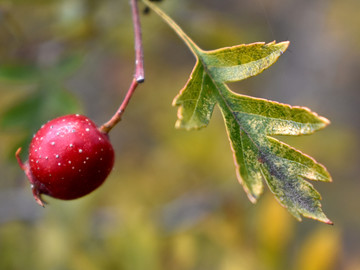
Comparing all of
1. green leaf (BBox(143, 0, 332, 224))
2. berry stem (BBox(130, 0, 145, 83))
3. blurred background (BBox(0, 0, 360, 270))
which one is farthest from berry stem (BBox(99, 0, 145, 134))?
blurred background (BBox(0, 0, 360, 270))

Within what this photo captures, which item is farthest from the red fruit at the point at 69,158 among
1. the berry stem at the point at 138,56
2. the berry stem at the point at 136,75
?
the berry stem at the point at 138,56

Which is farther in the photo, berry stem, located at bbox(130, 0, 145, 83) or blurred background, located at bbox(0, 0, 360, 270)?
blurred background, located at bbox(0, 0, 360, 270)

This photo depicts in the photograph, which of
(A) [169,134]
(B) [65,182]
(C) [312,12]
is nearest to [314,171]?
(B) [65,182]

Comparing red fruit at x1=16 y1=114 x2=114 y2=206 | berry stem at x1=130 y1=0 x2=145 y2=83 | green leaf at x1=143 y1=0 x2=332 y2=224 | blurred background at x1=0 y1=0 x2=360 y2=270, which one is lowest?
blurred background at x1=0 y1=0 x2=360 y2=270

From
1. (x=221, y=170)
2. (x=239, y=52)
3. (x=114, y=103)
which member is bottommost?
(x=114, y=103)

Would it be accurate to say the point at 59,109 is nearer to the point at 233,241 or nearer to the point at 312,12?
the point at 233,241

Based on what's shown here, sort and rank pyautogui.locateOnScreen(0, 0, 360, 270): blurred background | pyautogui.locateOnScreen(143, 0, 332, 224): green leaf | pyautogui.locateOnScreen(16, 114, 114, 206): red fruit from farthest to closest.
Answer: pyautogui.locateOnScreen(0, 0, 360, 270): blurred background
pyautogui.locateOnScreen(16, 114, 114, 206): red fruit
pyautogui.locateOnScreen(143, 0, 332, 224): green leaf

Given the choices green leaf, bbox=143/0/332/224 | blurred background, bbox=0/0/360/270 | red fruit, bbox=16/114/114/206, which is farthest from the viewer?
blurred background, bbox=0/0/360/270

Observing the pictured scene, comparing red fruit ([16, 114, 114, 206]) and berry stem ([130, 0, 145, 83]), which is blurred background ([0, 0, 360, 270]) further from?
red fruit ([16, 114, 114, 206])

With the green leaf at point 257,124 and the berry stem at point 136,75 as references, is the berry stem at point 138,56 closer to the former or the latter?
the berry stem at point 136,75
